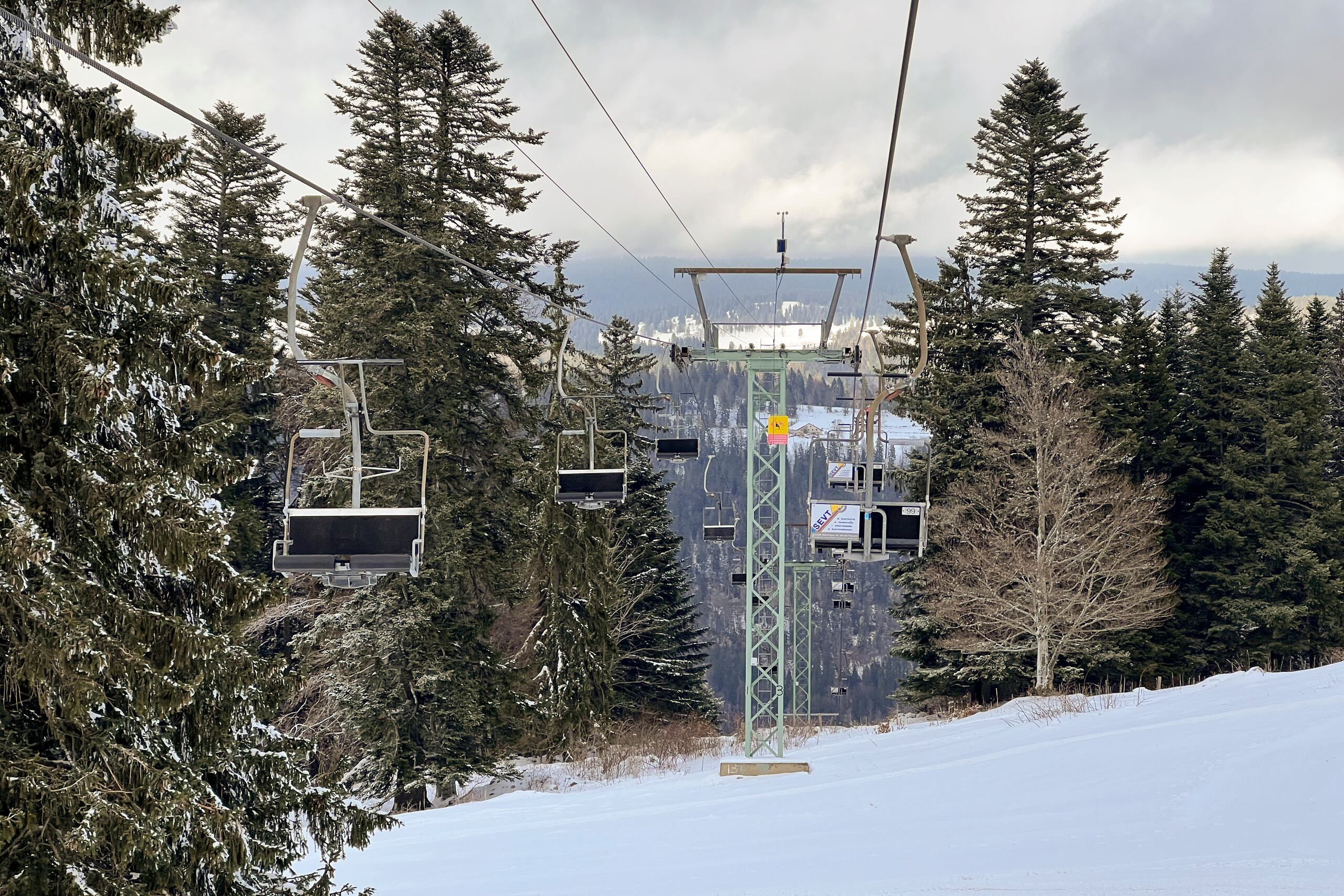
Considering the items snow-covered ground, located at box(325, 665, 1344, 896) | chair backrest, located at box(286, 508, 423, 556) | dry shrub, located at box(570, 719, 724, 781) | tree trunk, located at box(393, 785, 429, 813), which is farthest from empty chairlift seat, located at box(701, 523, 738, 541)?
chair backrest, located at box(286, 508, 423, 556)

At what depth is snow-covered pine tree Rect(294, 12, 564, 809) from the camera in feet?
66.3

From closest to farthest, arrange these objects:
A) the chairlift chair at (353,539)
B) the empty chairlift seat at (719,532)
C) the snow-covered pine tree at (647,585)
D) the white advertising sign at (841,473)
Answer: the chairlift chair at (353,539) → the empty chairlift seat at (719,532) → the white advertising sign at (841,473) → the snow-covered pine tree at (647,585)

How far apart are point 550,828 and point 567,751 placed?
12.8m

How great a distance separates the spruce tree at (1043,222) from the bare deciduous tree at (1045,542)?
320 centimetres

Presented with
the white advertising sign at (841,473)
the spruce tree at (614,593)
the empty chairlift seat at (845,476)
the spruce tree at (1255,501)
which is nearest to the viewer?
the spruce tree at (614,593)

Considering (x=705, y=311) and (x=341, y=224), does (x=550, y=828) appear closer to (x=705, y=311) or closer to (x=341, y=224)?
(x=705, y=311)

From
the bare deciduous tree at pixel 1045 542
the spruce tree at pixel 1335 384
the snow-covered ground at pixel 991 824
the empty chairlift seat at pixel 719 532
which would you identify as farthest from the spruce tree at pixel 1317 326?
the snow-covered ground at pixel 991 824

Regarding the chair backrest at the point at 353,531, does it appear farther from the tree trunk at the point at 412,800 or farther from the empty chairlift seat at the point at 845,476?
the empty chairlift seat at the point at 845,476

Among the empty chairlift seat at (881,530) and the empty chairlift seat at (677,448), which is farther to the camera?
the empty chairlift seat at (677,448)

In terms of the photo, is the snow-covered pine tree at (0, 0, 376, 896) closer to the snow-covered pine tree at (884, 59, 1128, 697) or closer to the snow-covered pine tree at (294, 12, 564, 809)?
the snow-covered pine tree at (294, 12, 564, 809)

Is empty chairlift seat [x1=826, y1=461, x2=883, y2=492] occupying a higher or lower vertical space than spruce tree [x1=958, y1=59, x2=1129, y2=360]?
lower

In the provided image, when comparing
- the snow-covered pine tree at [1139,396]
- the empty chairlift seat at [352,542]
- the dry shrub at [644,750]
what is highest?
the snow-covered pine tree at [1139,396]

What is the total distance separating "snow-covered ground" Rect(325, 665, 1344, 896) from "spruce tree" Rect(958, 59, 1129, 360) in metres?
17.9

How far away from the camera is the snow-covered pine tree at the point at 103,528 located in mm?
6449
